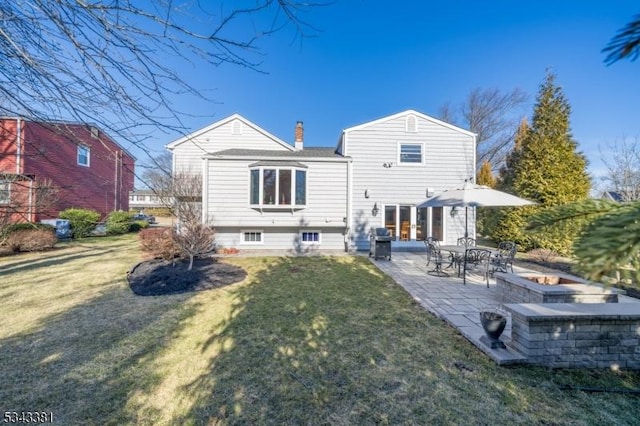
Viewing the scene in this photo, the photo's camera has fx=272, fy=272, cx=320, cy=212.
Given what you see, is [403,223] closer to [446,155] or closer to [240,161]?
[446,155]

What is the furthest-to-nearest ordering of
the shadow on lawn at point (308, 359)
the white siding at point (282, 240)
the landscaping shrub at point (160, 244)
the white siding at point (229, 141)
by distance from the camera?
the white siding at point (229, 141) < the white siding at point (282, 240) < the landscaping shrub at point (160, 244) < the shadow on lawn at point (308, 359)

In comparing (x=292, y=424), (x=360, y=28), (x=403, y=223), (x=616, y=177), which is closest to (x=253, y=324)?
(x=292, y=424)

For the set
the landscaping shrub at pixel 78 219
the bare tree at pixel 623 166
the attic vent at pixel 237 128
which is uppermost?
the attic vent at pixel 237 128

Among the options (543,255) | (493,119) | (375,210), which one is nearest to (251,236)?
(375,210)

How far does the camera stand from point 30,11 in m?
1.94

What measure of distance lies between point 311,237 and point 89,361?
921 centimetres

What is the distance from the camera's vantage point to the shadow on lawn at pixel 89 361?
2.72 m

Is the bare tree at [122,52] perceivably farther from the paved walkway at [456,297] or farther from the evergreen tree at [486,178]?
the evergreen tree at [486,178]

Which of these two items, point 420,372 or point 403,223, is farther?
point 403,223

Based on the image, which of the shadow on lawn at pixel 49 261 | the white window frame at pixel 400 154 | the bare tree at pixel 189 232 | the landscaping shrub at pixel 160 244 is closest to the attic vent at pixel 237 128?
the bare tree at pixel 189 232

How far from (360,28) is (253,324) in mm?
4854

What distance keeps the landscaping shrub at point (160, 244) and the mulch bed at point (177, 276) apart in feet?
0.99

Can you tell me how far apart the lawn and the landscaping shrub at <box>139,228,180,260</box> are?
331 cm

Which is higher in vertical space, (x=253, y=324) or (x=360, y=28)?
(x=360, y=28)
